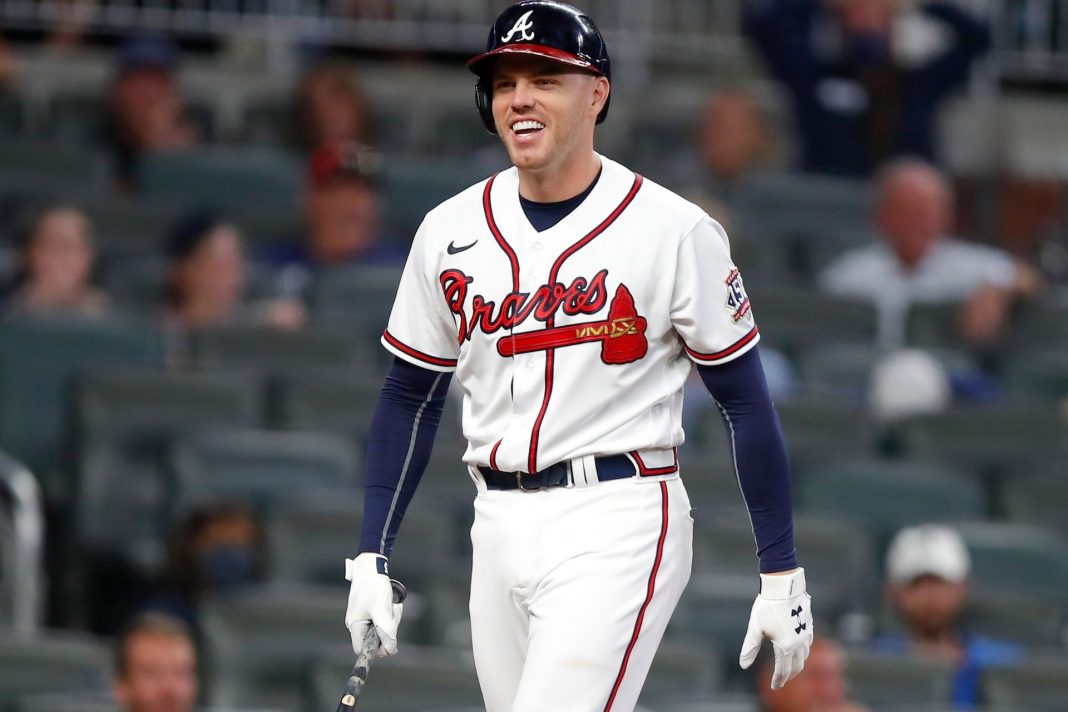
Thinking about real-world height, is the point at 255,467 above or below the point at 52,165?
below

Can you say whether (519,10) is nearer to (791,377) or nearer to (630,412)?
(630,412)

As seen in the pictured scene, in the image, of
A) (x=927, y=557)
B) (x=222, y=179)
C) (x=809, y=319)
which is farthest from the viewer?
(x=222, y=179)

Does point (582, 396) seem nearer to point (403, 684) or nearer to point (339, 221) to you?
point (403, 684)

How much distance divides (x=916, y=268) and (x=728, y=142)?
1.28 meters

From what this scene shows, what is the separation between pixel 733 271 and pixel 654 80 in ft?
27.0

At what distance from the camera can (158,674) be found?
5562 mm

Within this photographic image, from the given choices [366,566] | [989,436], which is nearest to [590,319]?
[366,566]

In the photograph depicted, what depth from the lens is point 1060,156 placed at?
36.0ft

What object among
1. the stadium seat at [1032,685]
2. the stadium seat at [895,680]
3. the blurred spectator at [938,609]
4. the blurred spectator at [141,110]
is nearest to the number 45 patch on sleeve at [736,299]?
the stadium seat at [895,680]

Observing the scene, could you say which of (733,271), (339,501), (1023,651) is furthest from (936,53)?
(733,271)

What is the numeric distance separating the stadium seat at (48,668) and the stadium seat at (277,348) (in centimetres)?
170

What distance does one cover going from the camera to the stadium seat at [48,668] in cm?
587

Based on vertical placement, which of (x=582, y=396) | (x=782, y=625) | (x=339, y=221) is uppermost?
(x=582, y=396)

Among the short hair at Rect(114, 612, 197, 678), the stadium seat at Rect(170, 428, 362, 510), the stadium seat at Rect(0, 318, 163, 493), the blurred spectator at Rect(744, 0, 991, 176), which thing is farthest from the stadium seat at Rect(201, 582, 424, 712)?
the blurred spectator at Rect(744, 0, 991, 176)
